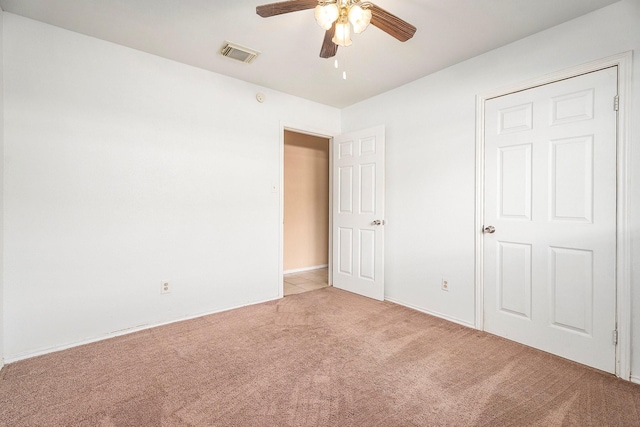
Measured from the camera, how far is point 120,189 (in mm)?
2598

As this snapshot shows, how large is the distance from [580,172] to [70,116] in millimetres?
3961

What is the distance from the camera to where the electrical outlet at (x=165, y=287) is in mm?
2817

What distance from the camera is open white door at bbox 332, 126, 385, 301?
3.59 m

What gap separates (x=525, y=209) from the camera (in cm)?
246

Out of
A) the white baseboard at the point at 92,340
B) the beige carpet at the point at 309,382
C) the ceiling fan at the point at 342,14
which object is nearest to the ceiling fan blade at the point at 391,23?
the ceiling fan at the point at 342,14

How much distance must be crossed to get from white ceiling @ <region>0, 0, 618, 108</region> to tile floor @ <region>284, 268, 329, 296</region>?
8.81 feet

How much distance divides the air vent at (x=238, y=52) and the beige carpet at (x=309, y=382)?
2.53 m

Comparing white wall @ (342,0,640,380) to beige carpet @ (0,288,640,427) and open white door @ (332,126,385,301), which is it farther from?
beige carpet @ (0,288,640,427)

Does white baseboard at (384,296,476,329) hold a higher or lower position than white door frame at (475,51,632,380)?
lower

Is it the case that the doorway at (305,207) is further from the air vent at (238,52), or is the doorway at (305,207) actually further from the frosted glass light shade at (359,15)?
the frosted glass light shade at (359,15)

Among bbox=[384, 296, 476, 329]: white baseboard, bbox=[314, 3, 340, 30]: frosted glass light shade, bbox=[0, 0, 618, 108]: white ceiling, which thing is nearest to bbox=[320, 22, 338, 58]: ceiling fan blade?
bbox=[314, 3, 340, 30]: frosted glass light shade

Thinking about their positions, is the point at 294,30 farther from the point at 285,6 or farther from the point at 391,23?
the point at 391,23

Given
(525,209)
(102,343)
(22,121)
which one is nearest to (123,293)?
Result: (102,343)

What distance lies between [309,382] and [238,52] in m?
2.75
